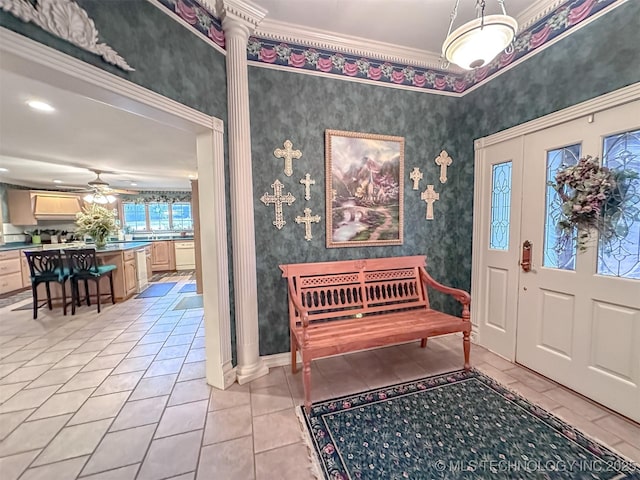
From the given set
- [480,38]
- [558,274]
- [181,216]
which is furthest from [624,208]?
[181,216]

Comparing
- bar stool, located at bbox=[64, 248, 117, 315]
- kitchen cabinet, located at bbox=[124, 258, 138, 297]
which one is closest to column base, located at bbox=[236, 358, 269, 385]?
bar stool, located at bbox=[64, 248, 117, 315]

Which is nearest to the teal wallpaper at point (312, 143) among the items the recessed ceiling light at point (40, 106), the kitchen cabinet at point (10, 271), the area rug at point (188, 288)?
the recessed ceiling light at point (40, 106)

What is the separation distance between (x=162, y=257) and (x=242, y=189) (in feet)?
21.2

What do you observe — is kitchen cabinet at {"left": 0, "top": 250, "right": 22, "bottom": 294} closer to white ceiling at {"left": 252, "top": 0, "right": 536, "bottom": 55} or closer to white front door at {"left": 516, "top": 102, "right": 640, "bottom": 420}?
white ceiling at {"left": 252, "top": 0, "right": 536, "bottom": 55}

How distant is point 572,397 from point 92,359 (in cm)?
424

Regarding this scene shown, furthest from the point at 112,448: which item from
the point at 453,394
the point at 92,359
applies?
the point at 453,394

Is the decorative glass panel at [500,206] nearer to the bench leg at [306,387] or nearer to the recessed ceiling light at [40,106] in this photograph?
the bench leg at [306,387]

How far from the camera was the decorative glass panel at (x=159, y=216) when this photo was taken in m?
7.80

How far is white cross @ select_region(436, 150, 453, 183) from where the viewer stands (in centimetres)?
281

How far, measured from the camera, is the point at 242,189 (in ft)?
6.85

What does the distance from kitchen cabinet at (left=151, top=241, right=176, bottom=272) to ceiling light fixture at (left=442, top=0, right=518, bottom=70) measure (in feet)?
25.6

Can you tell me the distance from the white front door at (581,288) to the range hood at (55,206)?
9.12m

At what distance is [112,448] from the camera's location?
1.52m

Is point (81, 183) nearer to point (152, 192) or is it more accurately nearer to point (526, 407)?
point (152, 192)
